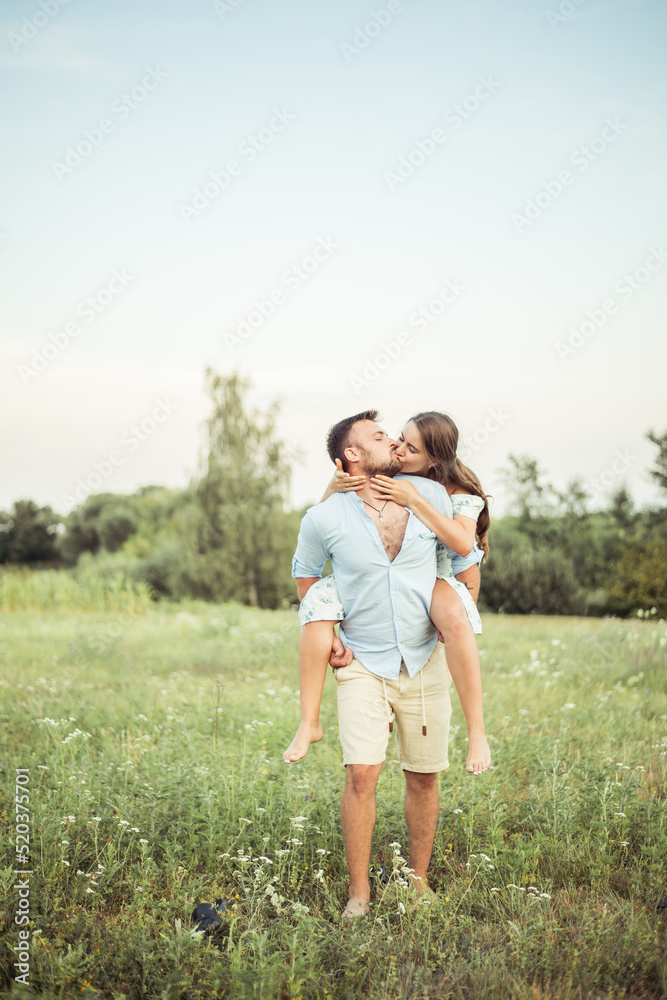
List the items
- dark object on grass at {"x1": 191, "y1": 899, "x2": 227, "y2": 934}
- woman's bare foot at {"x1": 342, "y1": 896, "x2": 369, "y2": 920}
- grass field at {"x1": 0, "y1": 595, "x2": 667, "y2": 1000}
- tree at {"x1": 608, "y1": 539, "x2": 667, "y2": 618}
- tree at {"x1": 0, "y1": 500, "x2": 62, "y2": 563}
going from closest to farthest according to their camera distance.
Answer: grass field at {"x1": 0, "y1": 595, "x2": 667, "y2": 1000}, dark object on grass at {"x1": 191, "y1": 899, "x2": 227, "y2": 934}, woman's bare foot at {"x1": 342, "y1": 896, "x2": 369, "y2": 920}, tree at {"x1": 608, "y1": 539, "x2": 667, "y2": 618}, tree at {"x1": 0, "y1": 500, "x2": 62, "y2": 563}

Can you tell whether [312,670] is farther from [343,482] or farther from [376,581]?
[343,482]

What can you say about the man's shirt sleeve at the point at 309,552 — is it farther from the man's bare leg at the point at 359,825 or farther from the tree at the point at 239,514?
the tree at the point at 239,514

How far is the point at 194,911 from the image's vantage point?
10.8 feet

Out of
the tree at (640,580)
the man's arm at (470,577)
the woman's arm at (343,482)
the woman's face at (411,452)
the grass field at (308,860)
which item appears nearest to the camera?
the grass field at (308,860)

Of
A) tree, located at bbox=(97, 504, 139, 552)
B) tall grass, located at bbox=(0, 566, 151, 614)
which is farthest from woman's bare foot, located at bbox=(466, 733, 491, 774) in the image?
tree, located at bbox=(97, 504, 139, 552)

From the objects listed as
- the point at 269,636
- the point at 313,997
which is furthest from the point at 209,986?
the point at 269,636

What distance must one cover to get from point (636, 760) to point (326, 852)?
2.67 meters

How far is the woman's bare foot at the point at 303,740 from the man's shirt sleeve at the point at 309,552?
0.74 meters

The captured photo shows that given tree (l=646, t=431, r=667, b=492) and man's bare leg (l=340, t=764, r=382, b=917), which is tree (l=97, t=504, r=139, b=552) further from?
man's bare leg (l=340, t=764, r=382, b=917)

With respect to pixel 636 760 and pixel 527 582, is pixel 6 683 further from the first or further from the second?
pixel 527 582

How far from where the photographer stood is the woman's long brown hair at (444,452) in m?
3.69

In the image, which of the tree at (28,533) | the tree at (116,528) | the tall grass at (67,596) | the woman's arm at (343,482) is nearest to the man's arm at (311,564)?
the woman's arm at (343,482)

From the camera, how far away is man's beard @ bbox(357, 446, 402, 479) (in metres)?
3.69

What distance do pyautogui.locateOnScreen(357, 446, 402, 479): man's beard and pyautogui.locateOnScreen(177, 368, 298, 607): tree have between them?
1807 cm
